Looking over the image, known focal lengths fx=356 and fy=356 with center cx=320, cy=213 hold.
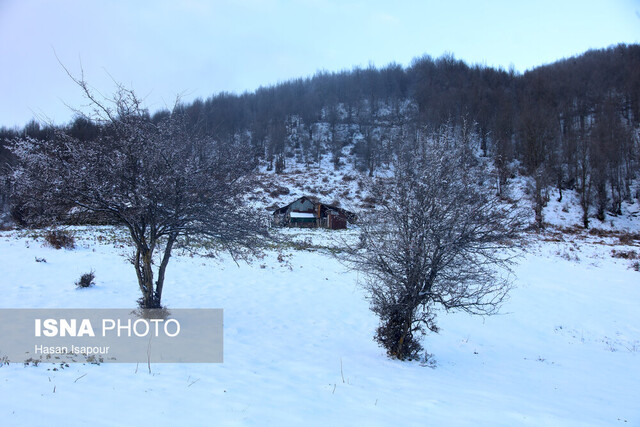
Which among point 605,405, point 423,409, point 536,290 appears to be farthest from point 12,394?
point 536,290

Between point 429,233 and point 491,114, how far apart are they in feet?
220

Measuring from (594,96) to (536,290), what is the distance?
69.4 m

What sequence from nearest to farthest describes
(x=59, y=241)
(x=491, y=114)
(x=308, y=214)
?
(x=59, y=241) → (x=308, y=214) → (x=491, y=114)

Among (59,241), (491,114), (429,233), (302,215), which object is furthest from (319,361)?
(491,114)

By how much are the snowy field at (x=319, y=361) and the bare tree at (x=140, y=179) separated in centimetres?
248

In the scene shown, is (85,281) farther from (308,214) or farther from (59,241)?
(308,214)

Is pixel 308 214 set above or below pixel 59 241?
above

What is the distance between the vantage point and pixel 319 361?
6.84 meters

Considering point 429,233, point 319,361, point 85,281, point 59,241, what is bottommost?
point 319,361

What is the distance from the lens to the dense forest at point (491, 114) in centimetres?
4272

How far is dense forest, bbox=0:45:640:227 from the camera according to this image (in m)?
42.7

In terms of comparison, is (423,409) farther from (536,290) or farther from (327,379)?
(536,290)

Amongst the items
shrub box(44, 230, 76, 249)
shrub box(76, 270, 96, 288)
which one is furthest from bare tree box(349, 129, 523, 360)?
shrub box(44, 230, 76, 249)

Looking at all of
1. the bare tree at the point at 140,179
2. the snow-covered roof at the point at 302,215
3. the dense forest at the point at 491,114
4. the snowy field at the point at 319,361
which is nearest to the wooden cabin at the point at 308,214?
the snow-covered roof at the point at 302,215
